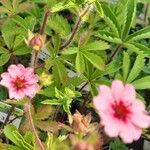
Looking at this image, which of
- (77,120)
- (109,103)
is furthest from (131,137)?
(77,120)

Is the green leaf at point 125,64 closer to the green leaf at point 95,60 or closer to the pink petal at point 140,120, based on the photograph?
the green leaf at point 95,60

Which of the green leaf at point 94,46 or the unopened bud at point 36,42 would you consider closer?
the unopened bud at point 36,42

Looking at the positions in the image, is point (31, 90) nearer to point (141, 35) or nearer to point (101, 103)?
point (141, 35)

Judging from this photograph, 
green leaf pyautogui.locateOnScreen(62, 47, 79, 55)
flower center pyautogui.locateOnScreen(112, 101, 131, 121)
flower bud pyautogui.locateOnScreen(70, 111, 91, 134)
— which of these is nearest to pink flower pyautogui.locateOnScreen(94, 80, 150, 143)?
flower center pyautogui.locateOnScreen(112, 101, 131, 121)

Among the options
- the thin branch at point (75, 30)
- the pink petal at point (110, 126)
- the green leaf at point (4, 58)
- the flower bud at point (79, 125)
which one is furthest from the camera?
the green leaf at point (4, 58)

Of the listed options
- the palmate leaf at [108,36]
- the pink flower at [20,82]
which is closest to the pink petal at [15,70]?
the pink flower at [20,82]

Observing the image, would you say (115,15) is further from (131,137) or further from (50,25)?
(131,137)
